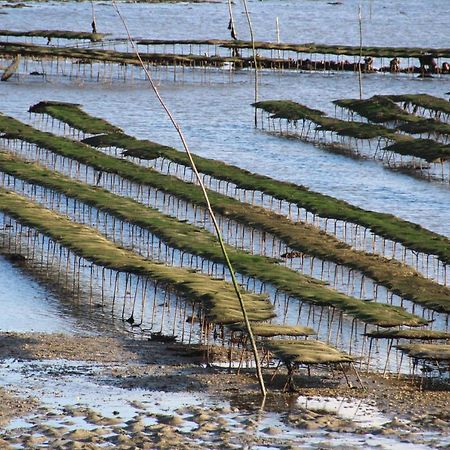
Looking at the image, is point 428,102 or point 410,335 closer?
point 410,335

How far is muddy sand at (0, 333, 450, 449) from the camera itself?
19.0 metres

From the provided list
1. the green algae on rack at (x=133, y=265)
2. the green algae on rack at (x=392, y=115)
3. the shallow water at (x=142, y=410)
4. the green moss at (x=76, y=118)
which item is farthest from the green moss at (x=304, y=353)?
the green algae on rack at (x=392, y=115)

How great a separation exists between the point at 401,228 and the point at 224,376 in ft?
38.6

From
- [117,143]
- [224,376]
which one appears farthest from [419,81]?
[224,376]

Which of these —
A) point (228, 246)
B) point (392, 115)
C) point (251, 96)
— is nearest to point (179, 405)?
point (228, 246)

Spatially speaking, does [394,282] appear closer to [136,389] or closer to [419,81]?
[136,389]

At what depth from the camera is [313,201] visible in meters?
37.0

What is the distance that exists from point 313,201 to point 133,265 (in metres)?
10.0

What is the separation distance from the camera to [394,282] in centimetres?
2897

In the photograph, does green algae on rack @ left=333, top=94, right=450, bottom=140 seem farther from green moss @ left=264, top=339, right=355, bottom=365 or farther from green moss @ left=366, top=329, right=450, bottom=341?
green moss @ left=264, top=339, right=355, bottom=365

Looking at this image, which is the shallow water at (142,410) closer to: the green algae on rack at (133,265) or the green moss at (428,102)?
the green algae on rack at (133,265)

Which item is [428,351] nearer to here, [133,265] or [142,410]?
[142,410]

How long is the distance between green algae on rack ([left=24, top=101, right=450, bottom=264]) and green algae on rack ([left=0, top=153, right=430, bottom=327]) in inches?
127

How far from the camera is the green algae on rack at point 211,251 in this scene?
2541cm
